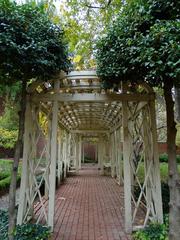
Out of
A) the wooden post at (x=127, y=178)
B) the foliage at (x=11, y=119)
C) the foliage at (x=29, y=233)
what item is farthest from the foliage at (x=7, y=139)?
the wooden post at (x=127, y=178)

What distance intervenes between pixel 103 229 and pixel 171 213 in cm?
143

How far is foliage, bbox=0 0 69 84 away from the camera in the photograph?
3068 millimetres

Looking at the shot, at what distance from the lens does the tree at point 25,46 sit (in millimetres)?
3078

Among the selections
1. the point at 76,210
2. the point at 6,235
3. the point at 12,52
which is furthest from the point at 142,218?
the point at 12,52

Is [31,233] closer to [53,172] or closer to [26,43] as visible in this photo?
[53,172]

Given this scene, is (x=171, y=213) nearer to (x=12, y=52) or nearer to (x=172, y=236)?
(x=172, y=236)

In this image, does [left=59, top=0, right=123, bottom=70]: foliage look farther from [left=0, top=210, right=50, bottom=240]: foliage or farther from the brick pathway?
[left=0, top=210, right=50, bottom=240]: foliage

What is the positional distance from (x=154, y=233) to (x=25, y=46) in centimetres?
344

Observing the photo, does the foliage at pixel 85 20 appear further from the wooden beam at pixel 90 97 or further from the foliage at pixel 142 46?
the foliage at pixel 142 46

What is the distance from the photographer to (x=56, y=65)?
11.9 feet

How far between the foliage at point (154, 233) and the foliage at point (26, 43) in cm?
296

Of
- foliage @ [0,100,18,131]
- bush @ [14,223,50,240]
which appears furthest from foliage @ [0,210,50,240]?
foliage @ [0,100,18,131]

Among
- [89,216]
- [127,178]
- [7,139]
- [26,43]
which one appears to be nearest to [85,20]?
[26,43]

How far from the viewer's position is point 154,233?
11.7ft
